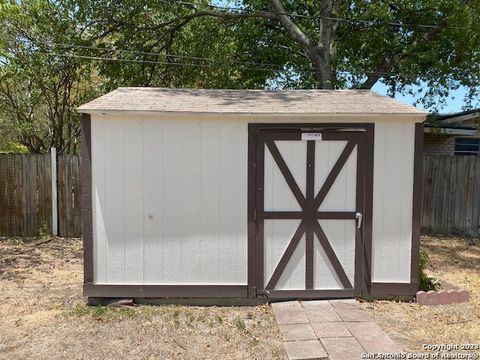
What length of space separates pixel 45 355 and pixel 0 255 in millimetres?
4280

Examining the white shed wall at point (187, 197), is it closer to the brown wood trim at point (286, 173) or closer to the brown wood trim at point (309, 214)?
the brown wood trim at point (286, 173)

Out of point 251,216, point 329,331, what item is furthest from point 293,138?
point 329,331

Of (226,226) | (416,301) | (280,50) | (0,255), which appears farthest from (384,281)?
(280,50)

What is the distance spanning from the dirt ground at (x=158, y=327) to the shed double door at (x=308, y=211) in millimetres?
494

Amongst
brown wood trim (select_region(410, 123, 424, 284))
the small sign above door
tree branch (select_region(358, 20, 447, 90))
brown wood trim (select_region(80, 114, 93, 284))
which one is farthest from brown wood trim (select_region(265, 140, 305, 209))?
tree branch (select_region(358, 20, 447, 90))

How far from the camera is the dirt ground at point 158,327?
3.79m

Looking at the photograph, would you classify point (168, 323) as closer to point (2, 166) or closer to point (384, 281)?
point (384, 281)

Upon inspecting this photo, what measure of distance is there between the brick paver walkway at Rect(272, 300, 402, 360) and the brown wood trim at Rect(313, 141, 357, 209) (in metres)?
1.24

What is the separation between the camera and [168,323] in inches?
173

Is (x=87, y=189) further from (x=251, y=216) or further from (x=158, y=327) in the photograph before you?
(x=251, y=216)

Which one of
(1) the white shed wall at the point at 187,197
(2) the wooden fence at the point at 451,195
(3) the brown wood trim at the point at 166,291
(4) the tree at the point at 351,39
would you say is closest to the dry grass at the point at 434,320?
(1) the white shed wall at the point at 187,197

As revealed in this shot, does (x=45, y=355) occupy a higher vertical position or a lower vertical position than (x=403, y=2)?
lower

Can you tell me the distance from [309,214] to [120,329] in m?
2.51

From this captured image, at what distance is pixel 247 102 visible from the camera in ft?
17.4
